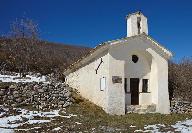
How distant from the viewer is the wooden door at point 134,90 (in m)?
24.8

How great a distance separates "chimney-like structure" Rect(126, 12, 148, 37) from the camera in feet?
81.9

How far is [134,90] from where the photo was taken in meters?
24.8

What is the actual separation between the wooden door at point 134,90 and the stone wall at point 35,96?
183 inches

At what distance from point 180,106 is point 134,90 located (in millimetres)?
3860

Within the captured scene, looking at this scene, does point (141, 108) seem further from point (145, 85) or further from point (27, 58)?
point (27, 58)

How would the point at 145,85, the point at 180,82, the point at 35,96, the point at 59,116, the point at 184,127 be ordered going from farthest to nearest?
the point at 180,82 → the point at 145,85 → the point at 35,96 → the point at 59,116 → the point at 184,127

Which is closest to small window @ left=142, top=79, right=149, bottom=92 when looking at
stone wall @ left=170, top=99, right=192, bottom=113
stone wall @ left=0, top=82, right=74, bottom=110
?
stone wall @ left=170, top=99, right=192, bottom=113

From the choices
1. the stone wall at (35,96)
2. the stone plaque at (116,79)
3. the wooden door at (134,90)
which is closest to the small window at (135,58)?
the wooden door at (134,90)

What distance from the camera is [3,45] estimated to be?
4031cm

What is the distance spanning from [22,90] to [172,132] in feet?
37.0

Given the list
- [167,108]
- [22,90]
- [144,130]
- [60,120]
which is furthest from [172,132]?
[22,90]

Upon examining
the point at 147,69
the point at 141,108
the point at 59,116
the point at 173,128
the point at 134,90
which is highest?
the point at 147,69

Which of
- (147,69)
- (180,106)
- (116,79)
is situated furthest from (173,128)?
(180,106)

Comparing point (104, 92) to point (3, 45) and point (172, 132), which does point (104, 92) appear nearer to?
point (172, 132)
